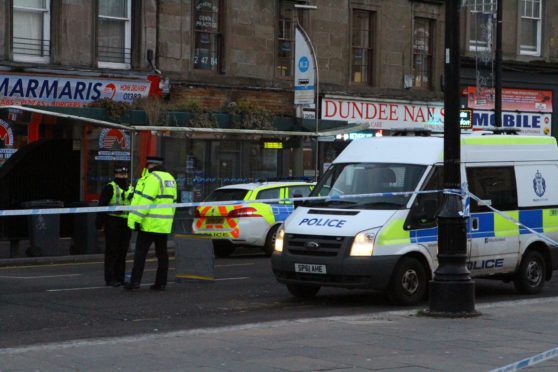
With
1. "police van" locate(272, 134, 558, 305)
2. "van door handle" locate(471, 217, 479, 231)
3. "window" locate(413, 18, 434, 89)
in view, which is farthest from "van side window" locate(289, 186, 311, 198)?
"window" locate(413, 18, 434, 89)

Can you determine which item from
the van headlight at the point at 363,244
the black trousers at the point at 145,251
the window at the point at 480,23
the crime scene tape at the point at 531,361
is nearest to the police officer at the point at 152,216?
the black trousers at the point at 145,251

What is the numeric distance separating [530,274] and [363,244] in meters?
3.49

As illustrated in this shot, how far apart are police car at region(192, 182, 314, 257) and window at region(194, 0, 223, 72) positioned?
25.5ft

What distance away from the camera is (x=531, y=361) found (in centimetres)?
922

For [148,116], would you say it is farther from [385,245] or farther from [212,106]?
[385,245]

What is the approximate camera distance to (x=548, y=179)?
651 inches

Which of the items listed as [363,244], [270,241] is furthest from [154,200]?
[270,241]

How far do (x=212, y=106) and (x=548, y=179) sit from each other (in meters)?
14.4

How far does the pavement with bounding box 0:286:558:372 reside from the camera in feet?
30.4

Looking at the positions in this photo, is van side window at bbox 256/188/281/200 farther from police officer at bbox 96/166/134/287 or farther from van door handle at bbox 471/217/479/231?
van door handle at bbox 471/217/479/231

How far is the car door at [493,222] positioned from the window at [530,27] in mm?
23114

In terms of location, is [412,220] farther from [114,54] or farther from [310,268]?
[114,54]

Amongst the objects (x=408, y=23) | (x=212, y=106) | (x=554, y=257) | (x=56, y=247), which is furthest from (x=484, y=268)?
(x=408, y=23)

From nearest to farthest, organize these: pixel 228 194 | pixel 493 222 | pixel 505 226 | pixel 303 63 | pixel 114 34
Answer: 1. pixel 493 222
2. pixel 505 226
3. pixel 228 194
4. pixel 114 34
5. pixel 303 63
